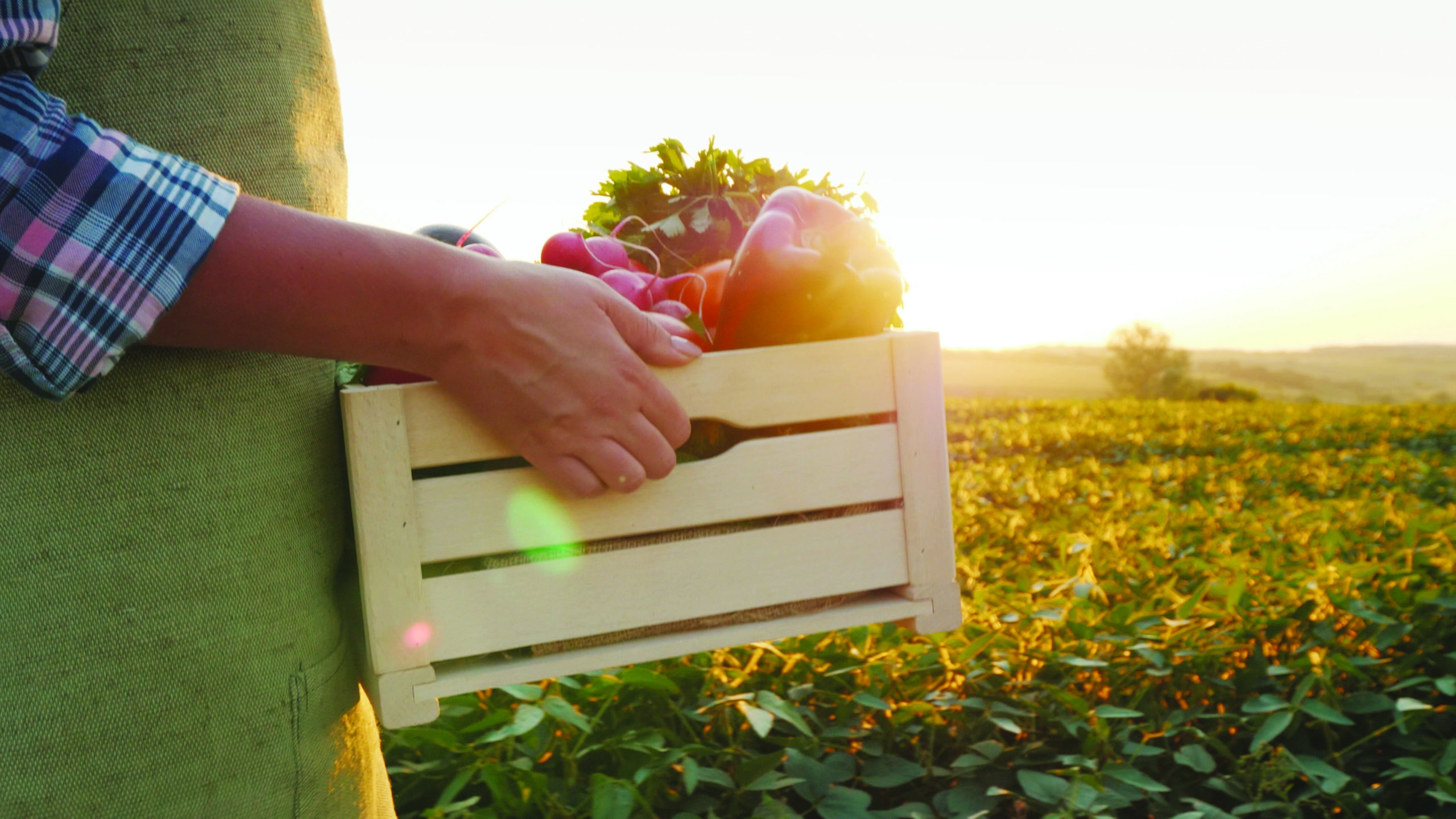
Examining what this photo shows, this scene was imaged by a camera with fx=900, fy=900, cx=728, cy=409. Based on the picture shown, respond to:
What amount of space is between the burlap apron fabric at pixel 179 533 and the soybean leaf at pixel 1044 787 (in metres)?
1.16

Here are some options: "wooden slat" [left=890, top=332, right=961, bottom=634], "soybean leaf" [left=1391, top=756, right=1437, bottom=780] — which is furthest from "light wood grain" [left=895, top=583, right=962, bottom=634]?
"soybean leaf" [left=1391, top=756, right=1437, bottom=780]

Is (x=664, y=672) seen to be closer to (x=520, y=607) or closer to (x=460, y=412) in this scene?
(x=520, y=607)

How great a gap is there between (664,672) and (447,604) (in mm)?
922

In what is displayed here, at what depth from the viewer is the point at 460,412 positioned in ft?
3.58

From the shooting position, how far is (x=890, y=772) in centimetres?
172

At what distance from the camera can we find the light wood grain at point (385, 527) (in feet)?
3.48

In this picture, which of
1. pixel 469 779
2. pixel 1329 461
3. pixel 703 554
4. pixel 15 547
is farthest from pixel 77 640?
pixel 1329 461

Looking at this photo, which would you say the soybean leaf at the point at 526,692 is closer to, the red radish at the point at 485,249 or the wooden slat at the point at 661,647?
the wooden slat at the point at 661,647

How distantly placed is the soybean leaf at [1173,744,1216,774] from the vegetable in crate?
3.69ft

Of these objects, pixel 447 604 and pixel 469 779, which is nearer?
pixel 447 604

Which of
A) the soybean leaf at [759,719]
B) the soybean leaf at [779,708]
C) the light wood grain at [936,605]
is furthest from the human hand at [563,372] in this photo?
the soybean leaf at [779,708]

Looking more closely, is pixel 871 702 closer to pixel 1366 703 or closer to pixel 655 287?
pixel 655 287

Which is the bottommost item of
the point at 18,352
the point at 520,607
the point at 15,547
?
the point at 520,607

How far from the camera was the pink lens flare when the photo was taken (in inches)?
43.6
